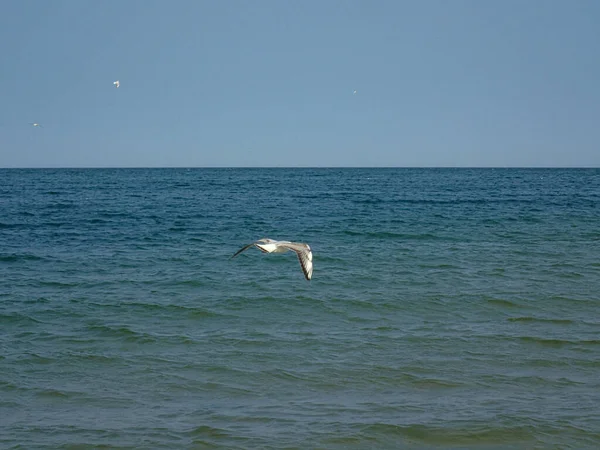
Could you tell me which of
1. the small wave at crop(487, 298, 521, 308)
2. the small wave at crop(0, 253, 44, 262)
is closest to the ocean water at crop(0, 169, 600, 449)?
the small wave at crop(487, 298, 521, 308)

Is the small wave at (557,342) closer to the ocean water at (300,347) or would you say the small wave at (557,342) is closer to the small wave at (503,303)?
the ocean water at (300,347)

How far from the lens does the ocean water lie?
698 centimetres

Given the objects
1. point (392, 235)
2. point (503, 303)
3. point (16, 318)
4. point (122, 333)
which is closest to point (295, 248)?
point (122, 333)

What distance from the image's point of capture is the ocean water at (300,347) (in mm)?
6984

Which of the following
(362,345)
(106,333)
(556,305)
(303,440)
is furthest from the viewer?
(556,305)

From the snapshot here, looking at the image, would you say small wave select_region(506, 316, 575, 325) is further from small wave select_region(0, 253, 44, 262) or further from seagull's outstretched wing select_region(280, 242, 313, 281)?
small wave select_region(0, 253, 44, 262)

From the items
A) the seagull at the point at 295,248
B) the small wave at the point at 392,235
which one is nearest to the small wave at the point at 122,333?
the seagull at the point at 295,248

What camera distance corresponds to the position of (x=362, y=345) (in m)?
9.70

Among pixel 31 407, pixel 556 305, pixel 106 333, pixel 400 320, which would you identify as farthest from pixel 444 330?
pixel 31 407

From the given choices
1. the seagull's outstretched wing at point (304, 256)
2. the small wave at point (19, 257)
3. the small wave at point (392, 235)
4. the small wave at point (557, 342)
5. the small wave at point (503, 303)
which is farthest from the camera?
the small wave at point (392, 235)

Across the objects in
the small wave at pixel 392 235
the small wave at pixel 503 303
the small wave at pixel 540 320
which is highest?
the small wave at pixel 392 235

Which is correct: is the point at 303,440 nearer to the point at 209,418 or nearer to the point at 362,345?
the point at 209,418

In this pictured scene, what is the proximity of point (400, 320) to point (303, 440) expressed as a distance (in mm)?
4754

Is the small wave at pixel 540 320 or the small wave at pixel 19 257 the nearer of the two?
the small wave at pixel 540 320
